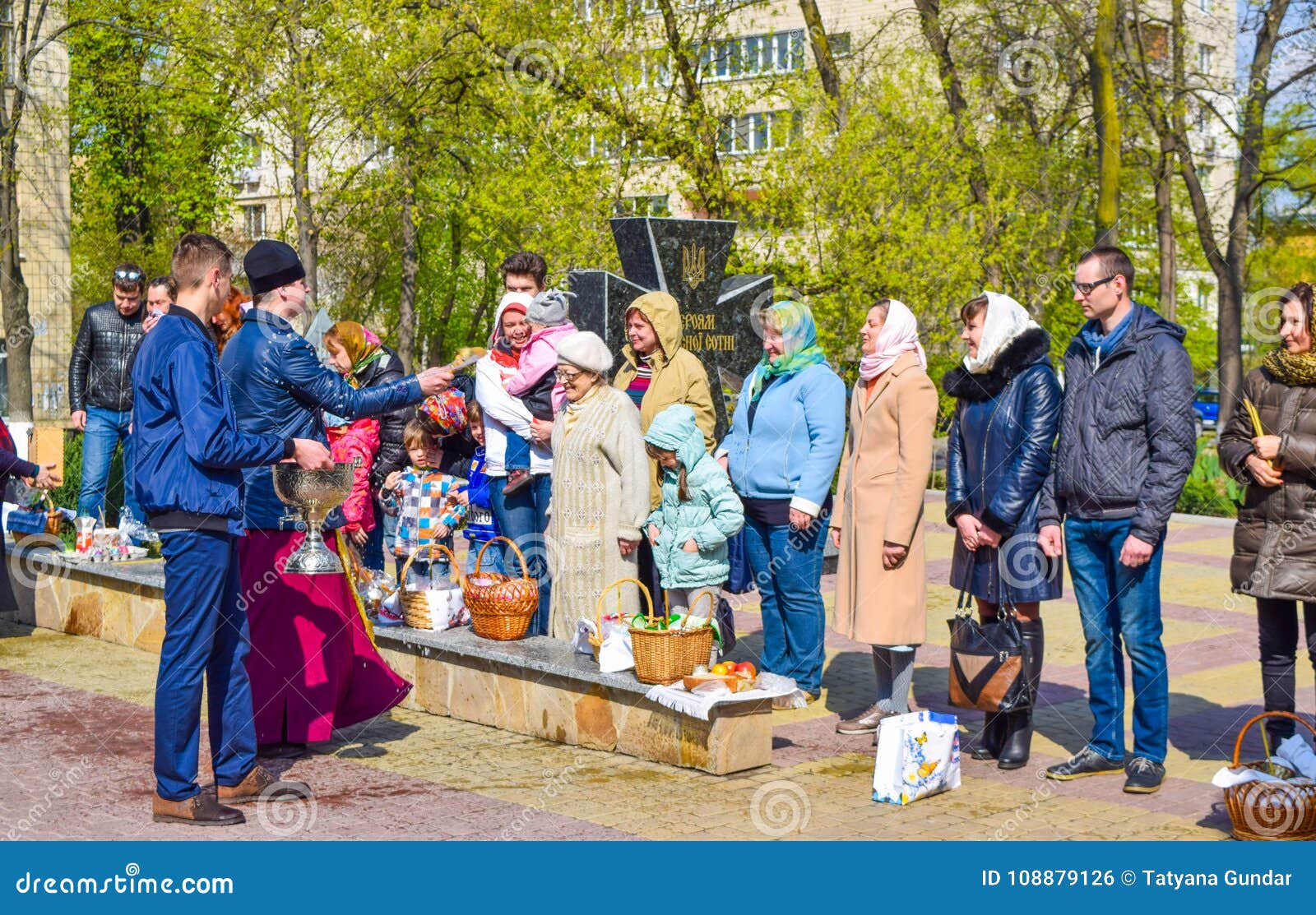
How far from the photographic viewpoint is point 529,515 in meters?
8.53

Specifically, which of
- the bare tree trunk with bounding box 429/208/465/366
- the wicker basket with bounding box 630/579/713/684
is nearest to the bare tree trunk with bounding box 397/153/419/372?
the bare tree trunk with bounding box 429/208/465/366

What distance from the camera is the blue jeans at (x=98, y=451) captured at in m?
11.2

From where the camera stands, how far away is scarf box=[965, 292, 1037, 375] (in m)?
6.75

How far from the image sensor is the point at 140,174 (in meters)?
39.2

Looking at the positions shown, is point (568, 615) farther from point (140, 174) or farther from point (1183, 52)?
point (140, 174)

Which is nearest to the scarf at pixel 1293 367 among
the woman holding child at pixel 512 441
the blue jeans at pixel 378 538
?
the woman holding child at pixel 512 441

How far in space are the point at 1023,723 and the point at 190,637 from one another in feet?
11.5

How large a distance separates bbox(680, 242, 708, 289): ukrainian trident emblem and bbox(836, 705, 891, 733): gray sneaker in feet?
15.2

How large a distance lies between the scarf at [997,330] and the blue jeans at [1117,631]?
769 mm

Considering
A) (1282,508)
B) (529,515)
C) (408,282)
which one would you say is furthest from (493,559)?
(408,282)

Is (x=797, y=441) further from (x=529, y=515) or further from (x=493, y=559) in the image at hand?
(x=493, y=559)

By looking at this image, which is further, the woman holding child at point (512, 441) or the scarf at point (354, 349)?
the scarf at point (354, 349)

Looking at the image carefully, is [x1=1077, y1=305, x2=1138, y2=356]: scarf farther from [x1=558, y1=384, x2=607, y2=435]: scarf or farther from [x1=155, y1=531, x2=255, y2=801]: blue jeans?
[x1=155, y1=531, x2=255, y2=801]: blue jeans

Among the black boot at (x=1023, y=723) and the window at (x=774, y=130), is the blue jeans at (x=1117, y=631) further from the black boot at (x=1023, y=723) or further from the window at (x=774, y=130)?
the window at (x=774, y=130)
